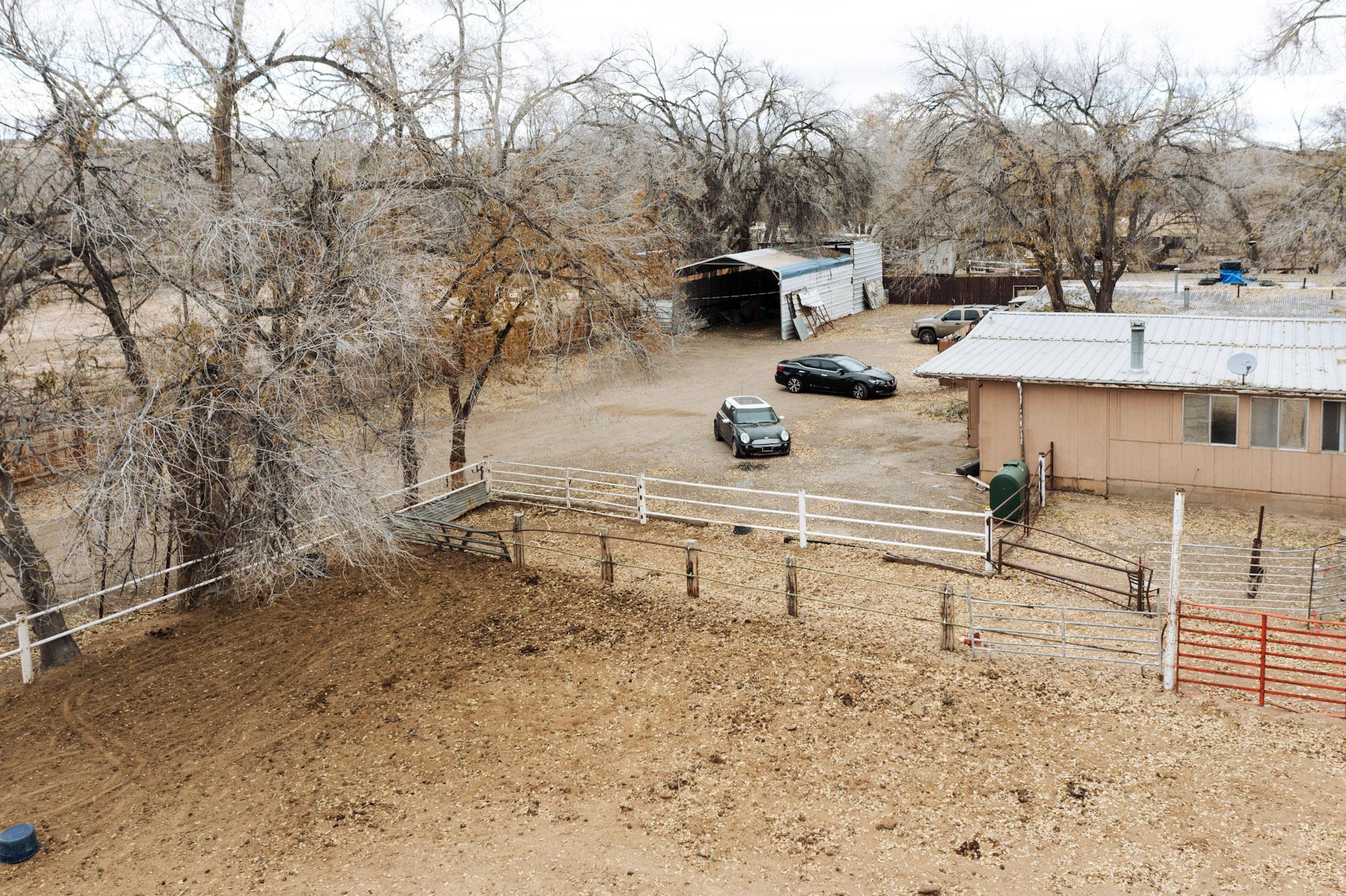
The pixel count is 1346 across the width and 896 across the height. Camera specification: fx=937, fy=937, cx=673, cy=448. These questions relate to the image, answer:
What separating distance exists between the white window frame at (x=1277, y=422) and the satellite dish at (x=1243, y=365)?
17.9 inches

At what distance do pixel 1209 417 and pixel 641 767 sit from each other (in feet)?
44.8

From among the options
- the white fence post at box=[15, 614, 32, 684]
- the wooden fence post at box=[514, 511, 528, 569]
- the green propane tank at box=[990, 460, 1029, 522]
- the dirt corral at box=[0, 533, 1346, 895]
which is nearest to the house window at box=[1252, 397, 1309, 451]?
the green propane tank at box=[990, 460, 1029, 522]

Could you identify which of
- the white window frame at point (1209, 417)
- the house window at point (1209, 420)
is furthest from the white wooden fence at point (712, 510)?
the house window at point (1209, 420)

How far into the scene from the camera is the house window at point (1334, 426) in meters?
16.7

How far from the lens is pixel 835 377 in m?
28.4

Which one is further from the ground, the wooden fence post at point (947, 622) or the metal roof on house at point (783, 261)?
the metal roof on house at point (783, 261)

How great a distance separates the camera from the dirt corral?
8133 millimetres

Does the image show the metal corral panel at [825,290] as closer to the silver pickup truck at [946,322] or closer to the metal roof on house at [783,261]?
the metal roof on house at [783,261]

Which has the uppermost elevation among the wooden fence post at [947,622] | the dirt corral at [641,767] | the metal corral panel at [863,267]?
the metal corral panel at [863,267]

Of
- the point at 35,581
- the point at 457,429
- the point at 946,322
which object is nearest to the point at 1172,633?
the point at 457,429

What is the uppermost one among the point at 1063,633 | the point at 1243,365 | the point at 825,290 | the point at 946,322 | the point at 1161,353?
the point at 825,290

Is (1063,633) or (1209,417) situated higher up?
(1209,417)

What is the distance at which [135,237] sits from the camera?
11508 millimetres

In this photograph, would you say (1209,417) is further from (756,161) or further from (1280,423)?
(756,161)
